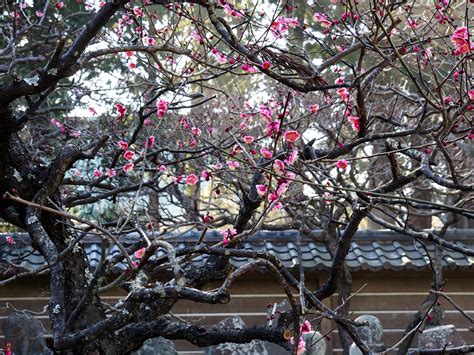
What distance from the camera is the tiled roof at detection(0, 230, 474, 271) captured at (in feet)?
24.6

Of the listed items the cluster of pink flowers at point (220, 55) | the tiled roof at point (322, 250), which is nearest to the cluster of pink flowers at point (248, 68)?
the cluster of pink flowers at point (220, 55)

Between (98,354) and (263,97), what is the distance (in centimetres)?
775

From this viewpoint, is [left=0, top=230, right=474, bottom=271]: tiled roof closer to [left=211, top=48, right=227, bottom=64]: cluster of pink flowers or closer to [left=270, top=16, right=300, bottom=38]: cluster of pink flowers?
[left=211, top=48, right=227, bottom=64]: cluster of pink flowers

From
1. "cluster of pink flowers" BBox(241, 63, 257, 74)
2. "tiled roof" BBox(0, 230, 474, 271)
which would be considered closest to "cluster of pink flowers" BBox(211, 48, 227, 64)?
"cluster of pink flowers" BBox(241, 63, 257, 74)

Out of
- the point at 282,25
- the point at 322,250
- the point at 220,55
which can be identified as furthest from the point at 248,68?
the point at 322,250

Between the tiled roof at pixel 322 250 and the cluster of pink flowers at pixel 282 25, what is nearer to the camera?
the cluster of pink flowers at pixel 282 25

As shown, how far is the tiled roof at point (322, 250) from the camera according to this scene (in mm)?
7512

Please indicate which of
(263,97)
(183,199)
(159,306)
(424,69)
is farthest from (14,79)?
(424,69)

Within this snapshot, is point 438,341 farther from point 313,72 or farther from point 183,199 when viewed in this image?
point 183,199

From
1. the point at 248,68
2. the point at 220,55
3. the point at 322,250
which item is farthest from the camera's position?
the point at 322,250

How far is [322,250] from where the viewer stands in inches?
308

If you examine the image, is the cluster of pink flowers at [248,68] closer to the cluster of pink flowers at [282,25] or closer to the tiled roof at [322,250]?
the cluster of pink flowers at [282,25]

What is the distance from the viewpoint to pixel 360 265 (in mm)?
7527

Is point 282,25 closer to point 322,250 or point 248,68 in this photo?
point 248,68
